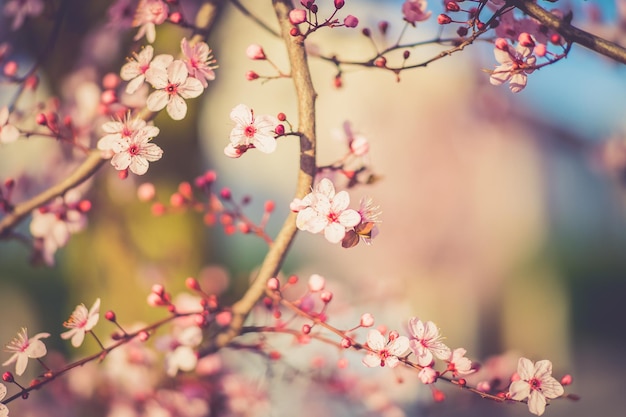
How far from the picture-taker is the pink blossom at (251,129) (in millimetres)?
942

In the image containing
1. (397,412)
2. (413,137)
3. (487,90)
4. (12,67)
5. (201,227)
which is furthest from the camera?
(413,137)

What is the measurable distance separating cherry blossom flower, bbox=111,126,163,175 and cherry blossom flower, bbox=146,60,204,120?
0.06 meters

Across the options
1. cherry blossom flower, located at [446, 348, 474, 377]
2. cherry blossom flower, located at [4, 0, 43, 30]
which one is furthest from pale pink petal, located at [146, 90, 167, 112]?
cherry blossom flower, located at [4, 0, 43, 30]

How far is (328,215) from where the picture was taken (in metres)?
0.94

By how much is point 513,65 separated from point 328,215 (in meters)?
0.45

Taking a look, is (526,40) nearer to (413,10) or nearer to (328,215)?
(413,10)

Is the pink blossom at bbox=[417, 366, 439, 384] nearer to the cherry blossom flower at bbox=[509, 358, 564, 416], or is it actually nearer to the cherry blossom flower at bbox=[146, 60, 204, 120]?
the cherry blossom flower at bbox=[509, 358, 564, 416]

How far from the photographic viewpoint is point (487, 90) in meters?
5.47

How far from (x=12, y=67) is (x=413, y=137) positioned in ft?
22.3

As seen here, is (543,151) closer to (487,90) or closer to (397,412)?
(487,90)

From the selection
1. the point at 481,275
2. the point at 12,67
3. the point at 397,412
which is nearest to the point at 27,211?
the point at 12,67

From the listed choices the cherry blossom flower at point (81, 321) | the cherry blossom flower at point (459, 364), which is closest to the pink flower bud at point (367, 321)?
the cherry blossom flower at point (459, 364)

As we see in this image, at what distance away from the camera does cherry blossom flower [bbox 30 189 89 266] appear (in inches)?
58.5

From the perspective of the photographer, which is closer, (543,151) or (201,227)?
(201,227)
